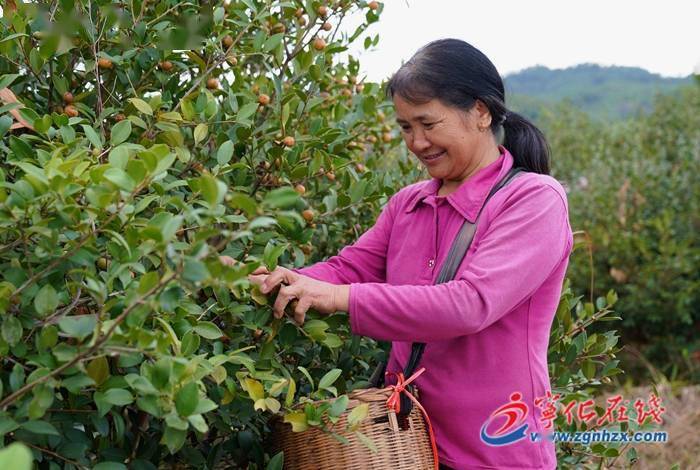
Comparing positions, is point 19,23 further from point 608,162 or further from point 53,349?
point 608,162

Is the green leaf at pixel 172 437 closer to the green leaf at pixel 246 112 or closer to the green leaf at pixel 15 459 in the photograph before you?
the green leaf at pixel 15 459

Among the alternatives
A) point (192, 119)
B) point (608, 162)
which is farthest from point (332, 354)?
point (608, 162)

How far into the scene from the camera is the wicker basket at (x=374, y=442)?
174 centimetres

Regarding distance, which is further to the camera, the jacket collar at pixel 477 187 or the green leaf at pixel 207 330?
the jacket collar at pixel 477 187

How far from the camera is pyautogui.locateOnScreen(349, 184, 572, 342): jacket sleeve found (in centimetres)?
177

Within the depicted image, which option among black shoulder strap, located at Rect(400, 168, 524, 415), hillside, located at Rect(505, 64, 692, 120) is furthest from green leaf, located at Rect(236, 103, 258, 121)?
hillside, located at Rect(505, 64, 692, 120)

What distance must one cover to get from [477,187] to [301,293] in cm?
48

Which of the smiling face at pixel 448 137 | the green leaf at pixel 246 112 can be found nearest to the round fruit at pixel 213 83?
the green leaf at pixel 246 112

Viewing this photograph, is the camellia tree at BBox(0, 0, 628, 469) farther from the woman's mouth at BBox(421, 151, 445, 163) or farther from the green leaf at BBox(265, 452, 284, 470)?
the woman's mouth at BBox(421, 151, 445, 163)

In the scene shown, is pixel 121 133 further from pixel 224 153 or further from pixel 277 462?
pixel 277 462

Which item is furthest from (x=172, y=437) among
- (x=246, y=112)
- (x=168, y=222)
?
(x=246, y=112)

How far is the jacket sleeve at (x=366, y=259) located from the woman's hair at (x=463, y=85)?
13.6 inches

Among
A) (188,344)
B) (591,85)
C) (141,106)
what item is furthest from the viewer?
(591,85)

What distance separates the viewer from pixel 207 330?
5.49 feet
